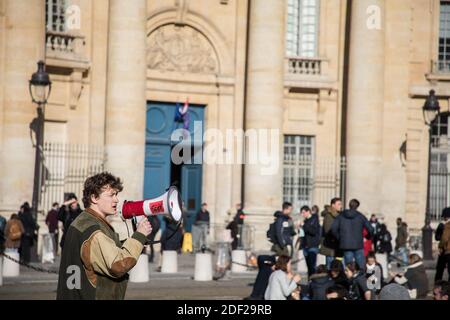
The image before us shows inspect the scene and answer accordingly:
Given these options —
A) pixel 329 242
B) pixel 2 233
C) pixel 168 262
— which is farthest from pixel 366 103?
pixel 2 233

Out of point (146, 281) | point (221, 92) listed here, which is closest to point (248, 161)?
point (221, 92)

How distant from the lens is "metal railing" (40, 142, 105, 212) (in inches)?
1176

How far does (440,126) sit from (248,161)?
24.8 feet

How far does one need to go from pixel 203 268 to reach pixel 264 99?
9277 mm

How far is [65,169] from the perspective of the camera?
30219 mm

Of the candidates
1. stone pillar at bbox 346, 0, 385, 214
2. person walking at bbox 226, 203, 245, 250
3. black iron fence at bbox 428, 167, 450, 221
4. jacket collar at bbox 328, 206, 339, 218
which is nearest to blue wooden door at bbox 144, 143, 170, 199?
person walking at bbox 226, 203, 245, 250

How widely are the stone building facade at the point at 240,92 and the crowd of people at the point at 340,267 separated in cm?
733

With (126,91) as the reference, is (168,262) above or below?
below

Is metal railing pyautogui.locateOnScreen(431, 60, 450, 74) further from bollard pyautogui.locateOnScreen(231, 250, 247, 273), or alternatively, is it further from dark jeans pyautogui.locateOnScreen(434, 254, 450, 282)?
dark jeans pyautogui.locateOnScreen(434, 254, 450, 282)

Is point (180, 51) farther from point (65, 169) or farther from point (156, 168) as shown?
point (65, 169)

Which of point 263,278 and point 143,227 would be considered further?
point 263,278

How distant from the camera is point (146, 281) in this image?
2294 centimetres

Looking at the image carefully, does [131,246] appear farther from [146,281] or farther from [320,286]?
[146,281]

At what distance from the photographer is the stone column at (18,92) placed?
27.9 m
